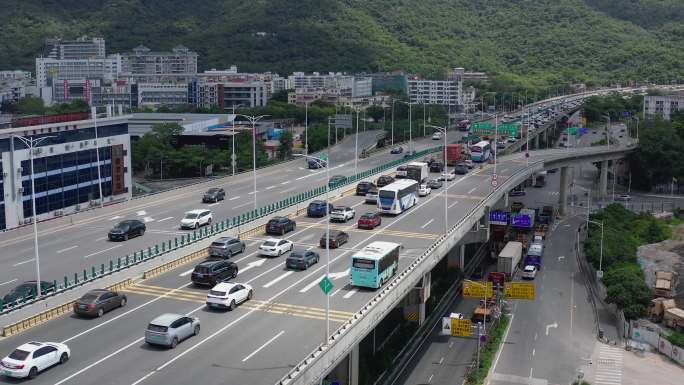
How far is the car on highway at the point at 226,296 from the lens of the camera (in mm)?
35719

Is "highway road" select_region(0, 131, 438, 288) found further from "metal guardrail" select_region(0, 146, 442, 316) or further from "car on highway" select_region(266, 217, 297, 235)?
"car on highway" select_region(266, 217, 297, 235)

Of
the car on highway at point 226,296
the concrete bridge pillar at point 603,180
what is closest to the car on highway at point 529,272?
the car on highway at point 226,296

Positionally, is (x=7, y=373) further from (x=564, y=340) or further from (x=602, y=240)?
(x=602, y=240)

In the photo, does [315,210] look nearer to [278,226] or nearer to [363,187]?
[278,226]

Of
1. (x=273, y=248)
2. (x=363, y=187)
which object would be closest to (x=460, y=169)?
(x=363, y=187)

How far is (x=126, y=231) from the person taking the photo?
4944cm

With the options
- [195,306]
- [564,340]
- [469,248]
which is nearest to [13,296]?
[195,306]

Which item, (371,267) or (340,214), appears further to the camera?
(340,214)

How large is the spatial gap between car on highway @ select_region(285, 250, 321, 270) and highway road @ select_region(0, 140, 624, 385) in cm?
40

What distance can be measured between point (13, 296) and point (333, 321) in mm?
13773

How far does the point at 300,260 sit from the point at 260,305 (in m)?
6.90

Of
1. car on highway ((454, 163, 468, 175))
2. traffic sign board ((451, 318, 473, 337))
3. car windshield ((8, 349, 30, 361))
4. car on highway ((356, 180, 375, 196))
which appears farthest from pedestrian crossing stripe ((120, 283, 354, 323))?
car on highway ((454, 163, 468, 175))

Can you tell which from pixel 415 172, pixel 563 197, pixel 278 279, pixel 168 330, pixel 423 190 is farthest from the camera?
pixel 563 197

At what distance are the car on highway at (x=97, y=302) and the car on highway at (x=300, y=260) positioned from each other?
34.4 feet
